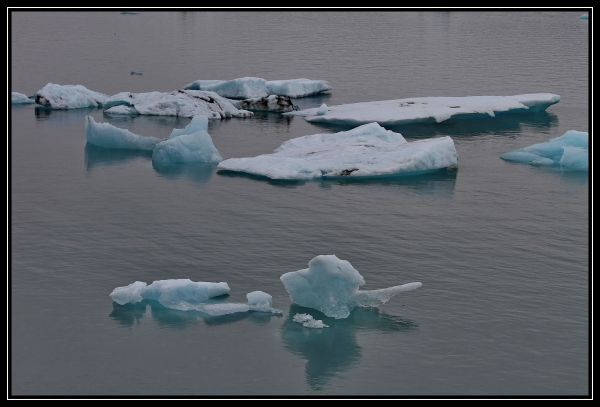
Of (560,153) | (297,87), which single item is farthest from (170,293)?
(297,87)

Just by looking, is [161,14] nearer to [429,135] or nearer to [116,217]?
[429,135]

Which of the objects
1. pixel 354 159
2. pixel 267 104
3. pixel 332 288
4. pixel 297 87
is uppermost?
pixel 297 87

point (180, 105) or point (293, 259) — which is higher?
point (180, 105)

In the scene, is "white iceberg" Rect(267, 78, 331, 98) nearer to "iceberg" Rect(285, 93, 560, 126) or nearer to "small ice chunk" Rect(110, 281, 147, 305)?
"iceberg" Rect(285, 93, 560, 126)

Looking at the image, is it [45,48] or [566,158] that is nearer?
[566,158]

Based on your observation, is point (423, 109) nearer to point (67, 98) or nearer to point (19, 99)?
point (67, 98)
